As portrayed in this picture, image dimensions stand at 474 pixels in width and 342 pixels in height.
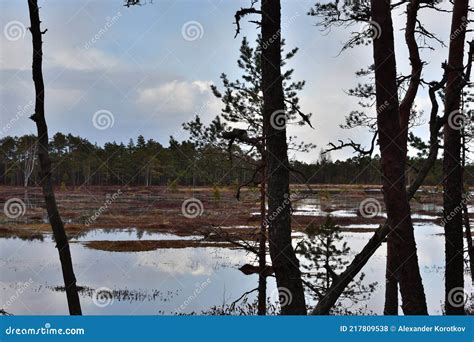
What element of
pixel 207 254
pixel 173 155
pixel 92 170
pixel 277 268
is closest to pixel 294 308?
pixel 277 268

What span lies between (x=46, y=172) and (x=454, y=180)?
7332 mm

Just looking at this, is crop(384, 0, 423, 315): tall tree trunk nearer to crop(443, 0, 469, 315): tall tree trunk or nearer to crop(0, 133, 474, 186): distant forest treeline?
crop(443, 0, 469, 315): tall tree trunk

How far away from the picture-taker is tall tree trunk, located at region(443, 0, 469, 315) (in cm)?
910

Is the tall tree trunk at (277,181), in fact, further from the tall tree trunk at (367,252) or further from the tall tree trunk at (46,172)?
the tall tree trunk at (46,172)

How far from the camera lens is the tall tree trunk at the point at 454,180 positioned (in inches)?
358

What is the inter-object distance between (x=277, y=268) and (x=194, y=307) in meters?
12.4

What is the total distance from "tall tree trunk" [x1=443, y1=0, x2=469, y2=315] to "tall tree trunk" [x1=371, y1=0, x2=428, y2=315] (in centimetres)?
368

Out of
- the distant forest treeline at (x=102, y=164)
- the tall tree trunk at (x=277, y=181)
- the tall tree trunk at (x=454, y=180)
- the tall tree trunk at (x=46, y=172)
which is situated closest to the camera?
the tall tree trunk at (x=277, y=181)

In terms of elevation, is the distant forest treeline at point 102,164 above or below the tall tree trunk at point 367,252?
above

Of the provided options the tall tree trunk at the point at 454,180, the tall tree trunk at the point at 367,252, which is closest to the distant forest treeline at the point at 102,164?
the tall tree trunk at the point at 454,180

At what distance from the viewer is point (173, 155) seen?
3300 inches

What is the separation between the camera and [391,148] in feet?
18.9

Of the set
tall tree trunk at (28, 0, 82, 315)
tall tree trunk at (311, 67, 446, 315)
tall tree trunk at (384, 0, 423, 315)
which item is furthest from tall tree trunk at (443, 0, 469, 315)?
tall tree trunk at (28, 0, 82, 315)

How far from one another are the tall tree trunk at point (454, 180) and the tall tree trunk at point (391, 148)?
12.1ft
